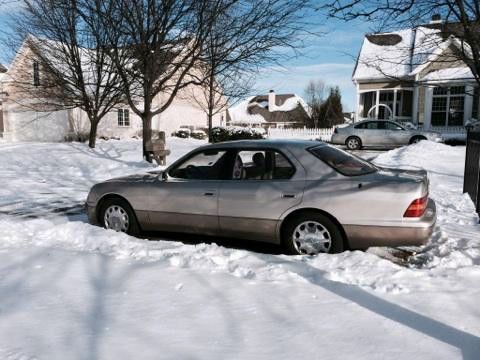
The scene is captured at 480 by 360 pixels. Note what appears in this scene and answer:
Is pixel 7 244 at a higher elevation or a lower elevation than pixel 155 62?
lower

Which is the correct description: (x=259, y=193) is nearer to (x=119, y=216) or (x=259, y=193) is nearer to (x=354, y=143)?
(x=119, y=216)

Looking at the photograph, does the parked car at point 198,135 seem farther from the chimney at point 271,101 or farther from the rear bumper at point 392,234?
the chimney at point 271,101

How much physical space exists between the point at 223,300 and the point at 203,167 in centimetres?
245

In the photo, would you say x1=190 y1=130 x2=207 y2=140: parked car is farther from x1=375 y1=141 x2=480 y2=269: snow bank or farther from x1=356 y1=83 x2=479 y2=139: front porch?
x1=375 y1=141 x2=480 y2=269: snow bank

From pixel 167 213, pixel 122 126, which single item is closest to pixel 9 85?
pixel 122 126

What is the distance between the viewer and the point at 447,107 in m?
26.3

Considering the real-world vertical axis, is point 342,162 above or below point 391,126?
below

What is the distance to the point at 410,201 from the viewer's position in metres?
4.75

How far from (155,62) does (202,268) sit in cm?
872

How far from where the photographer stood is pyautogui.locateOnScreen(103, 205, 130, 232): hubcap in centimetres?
621

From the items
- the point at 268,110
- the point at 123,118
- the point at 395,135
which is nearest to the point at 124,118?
the point at 123,118

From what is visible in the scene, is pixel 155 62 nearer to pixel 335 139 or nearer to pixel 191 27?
pixel 191 27

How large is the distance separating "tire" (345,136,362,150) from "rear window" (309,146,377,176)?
15.3 metres

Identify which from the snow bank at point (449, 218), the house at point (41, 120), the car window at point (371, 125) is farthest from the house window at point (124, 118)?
the snow bank at point (449, 218)
